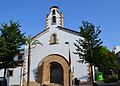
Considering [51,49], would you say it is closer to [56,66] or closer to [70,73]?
[56,66]

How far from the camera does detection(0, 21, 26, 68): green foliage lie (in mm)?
33875

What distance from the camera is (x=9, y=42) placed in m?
34.4

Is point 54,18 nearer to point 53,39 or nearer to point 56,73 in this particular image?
point 53,39

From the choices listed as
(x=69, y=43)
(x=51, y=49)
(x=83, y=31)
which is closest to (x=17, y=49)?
(x=51, y=49)

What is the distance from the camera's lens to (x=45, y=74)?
120ft

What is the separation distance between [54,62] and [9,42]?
8.39 meters

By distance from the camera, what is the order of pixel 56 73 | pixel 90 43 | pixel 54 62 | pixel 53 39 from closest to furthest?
pixel 90 43
pixel 54 62
pixel 56 73
pixel 53 39

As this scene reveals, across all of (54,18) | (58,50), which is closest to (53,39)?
(58,50)

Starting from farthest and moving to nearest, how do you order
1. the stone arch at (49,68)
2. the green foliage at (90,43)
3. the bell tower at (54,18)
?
the bell tower at (54,18) → the stone arch at (49,68) → the green foliage at (90,43)

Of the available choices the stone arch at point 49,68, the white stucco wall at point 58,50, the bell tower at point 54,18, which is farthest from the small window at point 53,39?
the stone arch at point 49,68

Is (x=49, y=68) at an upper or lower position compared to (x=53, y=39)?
lower

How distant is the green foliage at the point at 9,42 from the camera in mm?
33875

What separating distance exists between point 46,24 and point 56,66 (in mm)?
8394

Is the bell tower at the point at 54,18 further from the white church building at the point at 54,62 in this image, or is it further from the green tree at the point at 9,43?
the green tree at the point at 9,43
